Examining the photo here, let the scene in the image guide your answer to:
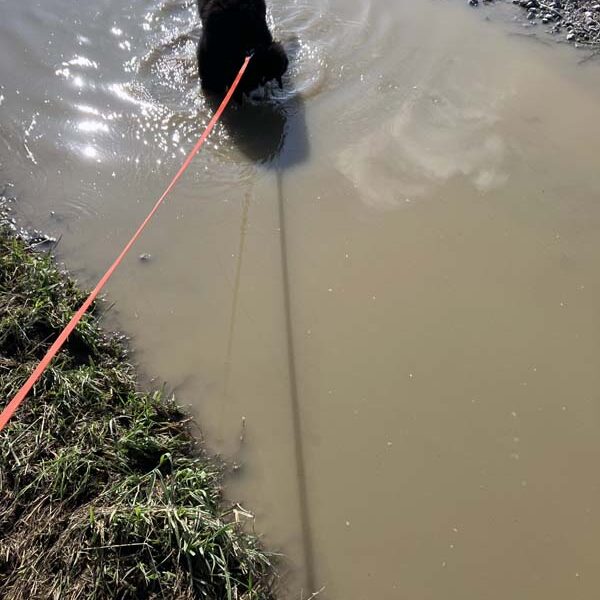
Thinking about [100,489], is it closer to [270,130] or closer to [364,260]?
[364,260]

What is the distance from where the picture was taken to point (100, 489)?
9.08ft

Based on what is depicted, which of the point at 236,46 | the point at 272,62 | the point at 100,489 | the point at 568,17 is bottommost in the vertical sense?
the point at 100,489

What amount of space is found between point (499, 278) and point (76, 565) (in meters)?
2.82

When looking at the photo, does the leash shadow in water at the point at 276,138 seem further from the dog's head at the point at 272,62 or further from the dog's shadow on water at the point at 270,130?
the dog's head at the point at 272,62

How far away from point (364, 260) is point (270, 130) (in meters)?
1.45

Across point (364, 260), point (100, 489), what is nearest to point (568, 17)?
point (364, 260)

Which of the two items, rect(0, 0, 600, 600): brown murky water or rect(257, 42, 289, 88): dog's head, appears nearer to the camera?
rect(0, 0, 600, 600): brown murky water

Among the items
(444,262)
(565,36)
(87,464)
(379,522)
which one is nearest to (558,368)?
(444,262)

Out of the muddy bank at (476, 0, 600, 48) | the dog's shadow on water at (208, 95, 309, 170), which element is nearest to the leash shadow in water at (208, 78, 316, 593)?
the dog's shadow on water at (208, 95, 309, 170)

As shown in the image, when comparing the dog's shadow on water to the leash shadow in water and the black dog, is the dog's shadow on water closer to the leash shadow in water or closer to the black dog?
the leash shadow in water

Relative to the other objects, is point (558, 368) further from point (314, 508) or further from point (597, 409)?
point (314, 508)

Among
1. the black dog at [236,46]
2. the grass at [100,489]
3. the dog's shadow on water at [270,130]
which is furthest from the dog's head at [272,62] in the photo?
the grass at [100,489]

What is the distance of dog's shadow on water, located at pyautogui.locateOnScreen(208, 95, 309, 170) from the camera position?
14.3 ft

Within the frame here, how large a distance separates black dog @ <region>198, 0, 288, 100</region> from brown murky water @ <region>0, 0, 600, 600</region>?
0.33 meters
